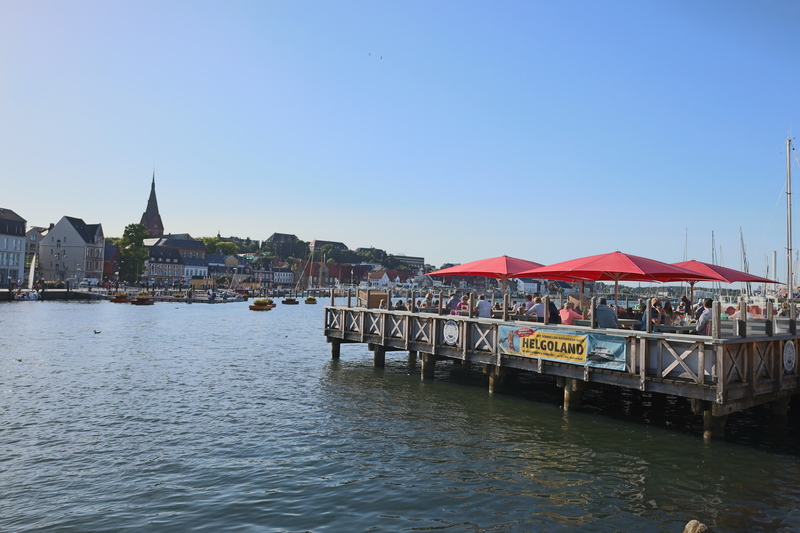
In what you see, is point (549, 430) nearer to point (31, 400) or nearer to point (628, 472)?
point (628, 472)

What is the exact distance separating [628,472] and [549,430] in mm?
3470

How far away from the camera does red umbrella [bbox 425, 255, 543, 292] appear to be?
69.2ft

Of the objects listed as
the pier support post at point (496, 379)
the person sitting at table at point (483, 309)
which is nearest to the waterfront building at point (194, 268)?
the person sitting at table at point (483, 309)

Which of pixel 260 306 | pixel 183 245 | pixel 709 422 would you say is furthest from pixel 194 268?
pixel 709 422

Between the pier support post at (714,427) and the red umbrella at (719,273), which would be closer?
the pier support post at (714,427)

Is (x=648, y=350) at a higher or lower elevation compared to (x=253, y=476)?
higher

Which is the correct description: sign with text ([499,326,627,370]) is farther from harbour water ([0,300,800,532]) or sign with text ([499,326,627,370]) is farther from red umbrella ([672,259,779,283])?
red umbrella ([672,259,779,283])

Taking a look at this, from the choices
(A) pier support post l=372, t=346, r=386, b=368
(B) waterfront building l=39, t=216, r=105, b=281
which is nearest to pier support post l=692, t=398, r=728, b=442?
(A) pier support post l=372, t=346, r=386, b=368

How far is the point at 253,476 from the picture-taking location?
38.5ft

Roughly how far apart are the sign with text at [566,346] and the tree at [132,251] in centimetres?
11995

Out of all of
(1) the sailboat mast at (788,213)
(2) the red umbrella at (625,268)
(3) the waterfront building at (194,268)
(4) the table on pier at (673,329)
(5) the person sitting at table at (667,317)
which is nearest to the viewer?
(4) the table on pier at (673,329)

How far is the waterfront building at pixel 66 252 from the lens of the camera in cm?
13050

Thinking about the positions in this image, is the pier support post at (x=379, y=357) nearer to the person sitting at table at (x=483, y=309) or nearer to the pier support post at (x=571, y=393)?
the person sitting at table at (x=483, y=309)

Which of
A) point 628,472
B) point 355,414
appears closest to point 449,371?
point 355,414
